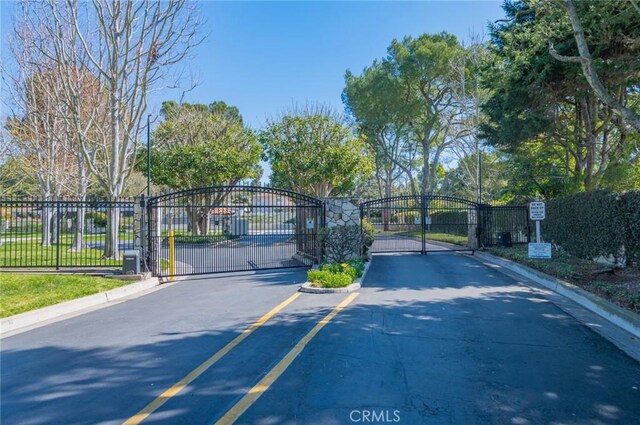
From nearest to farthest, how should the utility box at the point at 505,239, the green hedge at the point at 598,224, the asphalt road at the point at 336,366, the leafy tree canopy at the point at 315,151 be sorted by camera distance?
the asphalt road at the point at 336,366 → the green hedge at the point at 598,224 → the utility box at the point at 505,239 → the leafy tree canopy at the point at 315,151

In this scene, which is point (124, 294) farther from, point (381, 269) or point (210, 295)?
point (381, 269)

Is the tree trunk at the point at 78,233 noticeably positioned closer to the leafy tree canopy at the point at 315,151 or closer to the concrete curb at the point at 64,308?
the concrete curb at the point at 64,308

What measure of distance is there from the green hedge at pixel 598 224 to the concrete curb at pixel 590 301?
220 centimetres

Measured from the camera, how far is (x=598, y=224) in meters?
12.4

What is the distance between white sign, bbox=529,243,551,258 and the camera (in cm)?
1160

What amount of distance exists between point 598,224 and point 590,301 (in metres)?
5.57

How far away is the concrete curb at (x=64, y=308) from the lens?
6.94m

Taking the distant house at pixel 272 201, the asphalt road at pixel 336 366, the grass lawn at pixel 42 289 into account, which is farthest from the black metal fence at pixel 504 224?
the grass lawn at pixel 42 289

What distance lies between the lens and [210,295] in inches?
376

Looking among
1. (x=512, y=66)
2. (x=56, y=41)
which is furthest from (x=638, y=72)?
(x=56, y=41)

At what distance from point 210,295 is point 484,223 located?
13645 millimetres

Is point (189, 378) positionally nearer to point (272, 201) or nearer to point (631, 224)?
point (272, 201)

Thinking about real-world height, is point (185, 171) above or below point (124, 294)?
above

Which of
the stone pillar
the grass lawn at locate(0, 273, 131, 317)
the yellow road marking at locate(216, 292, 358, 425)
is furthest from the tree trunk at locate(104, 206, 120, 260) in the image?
the yellow road marking at locate(216, 292, 358, 425)
